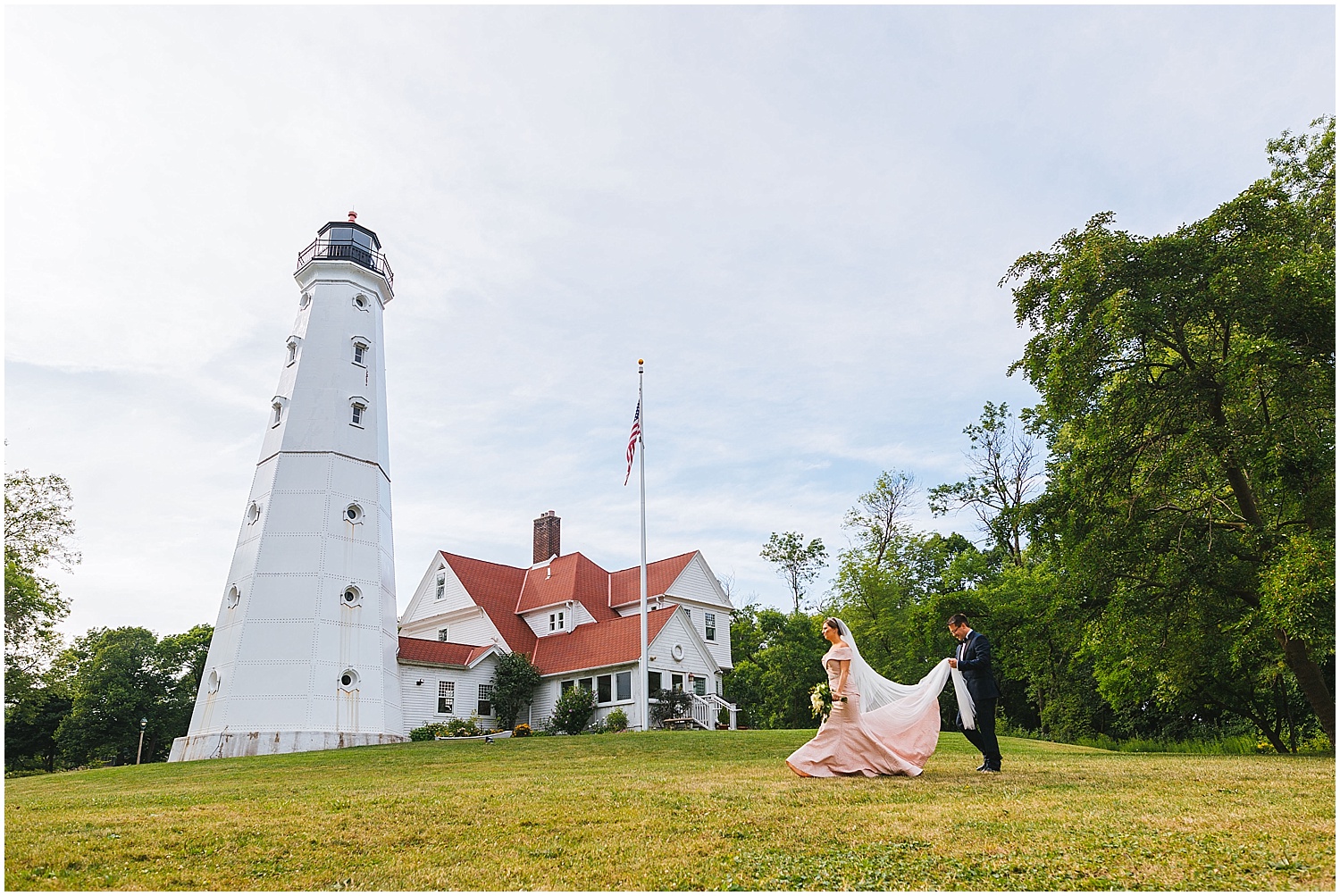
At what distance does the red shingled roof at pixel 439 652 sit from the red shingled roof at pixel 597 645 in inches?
113

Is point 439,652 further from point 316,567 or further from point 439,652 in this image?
point 316,567

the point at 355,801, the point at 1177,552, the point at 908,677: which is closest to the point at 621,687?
the point at 908,677

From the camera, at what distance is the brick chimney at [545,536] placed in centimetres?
4525

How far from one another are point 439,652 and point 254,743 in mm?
9272

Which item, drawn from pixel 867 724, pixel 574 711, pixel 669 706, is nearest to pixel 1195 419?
pixel 867 724

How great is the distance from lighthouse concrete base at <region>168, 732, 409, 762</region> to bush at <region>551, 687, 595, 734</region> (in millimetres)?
9206

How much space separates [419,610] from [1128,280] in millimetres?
34478

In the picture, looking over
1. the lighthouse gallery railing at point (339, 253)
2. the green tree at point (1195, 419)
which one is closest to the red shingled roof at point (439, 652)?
the lighthouse gallery railing at point (339, 253)

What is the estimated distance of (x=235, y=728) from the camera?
26.6 meters

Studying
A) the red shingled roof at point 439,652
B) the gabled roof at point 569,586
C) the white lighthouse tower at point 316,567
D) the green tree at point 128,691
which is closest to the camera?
the white lighthouse tower at point 316,567

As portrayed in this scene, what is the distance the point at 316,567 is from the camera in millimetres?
28859

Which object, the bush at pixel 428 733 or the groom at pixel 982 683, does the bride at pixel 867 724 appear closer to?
the groom at pixel 982 683

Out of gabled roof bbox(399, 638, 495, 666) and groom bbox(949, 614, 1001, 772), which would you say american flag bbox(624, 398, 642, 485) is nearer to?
gabled roof bbox(399, 638, 495, 666)

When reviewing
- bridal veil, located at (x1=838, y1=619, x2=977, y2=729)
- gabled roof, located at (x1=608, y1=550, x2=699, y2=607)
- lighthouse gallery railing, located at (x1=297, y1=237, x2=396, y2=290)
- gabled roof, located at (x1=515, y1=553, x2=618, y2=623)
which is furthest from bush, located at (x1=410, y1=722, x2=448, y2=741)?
bridal veil, located at (x1=838, y1=619, x2=977, y2=729)
